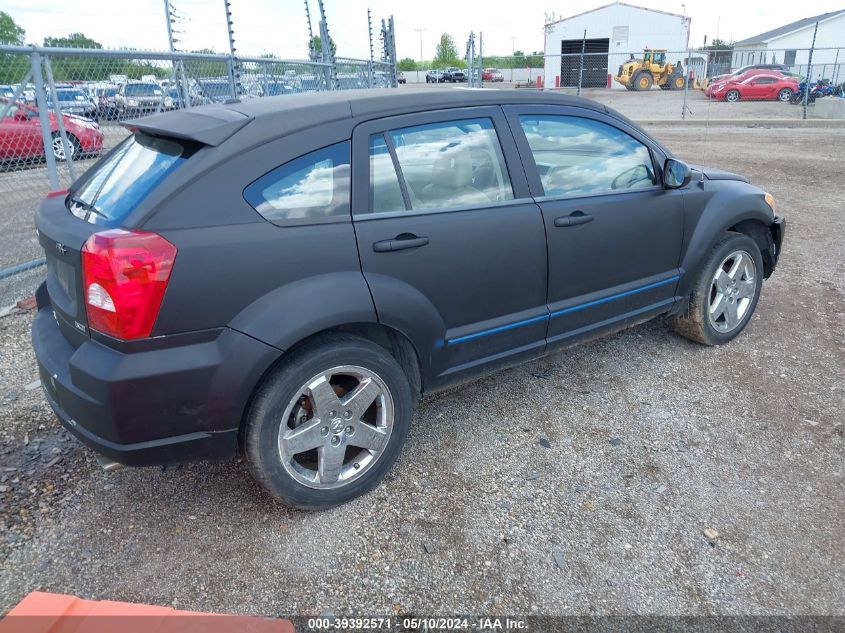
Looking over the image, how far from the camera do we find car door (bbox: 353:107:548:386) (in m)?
2.74

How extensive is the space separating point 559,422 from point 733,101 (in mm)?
32104

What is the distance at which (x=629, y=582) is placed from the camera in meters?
2.41

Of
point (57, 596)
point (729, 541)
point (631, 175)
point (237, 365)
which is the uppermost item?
point (631, 175)

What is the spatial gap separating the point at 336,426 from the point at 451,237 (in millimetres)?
1007

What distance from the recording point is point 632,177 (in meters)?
3.70

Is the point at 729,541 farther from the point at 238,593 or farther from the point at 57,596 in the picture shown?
the point at 57,596

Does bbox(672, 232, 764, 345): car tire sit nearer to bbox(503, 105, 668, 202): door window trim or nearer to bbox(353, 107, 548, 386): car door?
bbox(503, 105, 668, 202): door window trim

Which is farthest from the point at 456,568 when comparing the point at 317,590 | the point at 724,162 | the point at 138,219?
the point at 724,162

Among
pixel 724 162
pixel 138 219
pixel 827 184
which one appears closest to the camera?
pixel 138 219

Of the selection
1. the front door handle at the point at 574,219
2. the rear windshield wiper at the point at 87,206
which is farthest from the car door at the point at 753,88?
the rear windshield wiper at the point at 87,206

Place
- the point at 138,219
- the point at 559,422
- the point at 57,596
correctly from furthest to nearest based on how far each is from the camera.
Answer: the point at 559,422 < the point at 138,219 < the point at 57,596

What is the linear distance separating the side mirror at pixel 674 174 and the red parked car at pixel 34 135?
5.08 m

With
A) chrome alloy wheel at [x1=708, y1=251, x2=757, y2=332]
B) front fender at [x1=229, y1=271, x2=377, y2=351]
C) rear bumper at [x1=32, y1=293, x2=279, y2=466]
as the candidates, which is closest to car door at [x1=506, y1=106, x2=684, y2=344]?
chrome alloy wheel at [x1=708, y1=251, x2=757, y2=332]

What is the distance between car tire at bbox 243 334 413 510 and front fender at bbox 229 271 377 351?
13 cm
